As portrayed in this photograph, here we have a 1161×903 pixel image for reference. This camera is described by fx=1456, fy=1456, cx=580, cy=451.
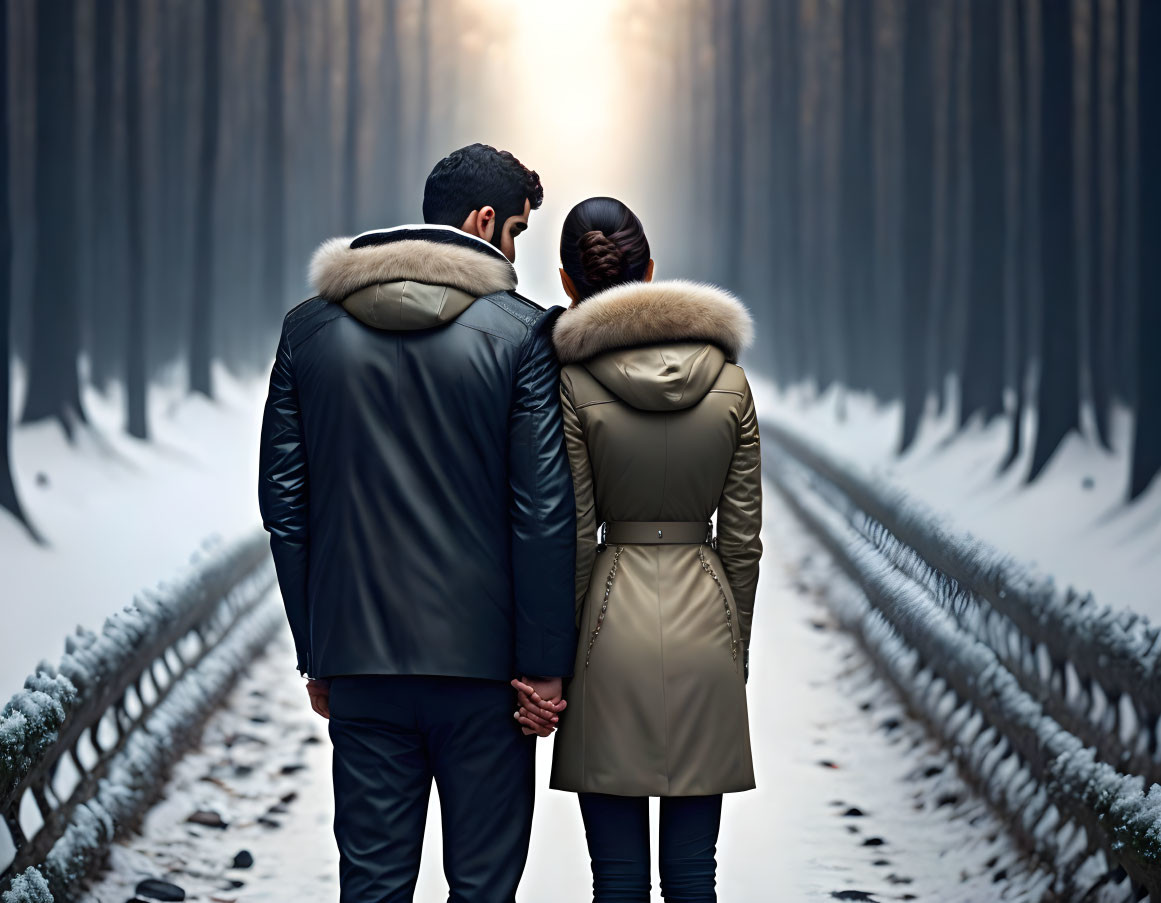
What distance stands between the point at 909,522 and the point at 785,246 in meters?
17.7

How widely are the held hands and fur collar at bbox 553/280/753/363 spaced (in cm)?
71

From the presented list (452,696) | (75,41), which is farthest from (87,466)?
(452,696)

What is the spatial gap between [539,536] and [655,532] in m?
0.30

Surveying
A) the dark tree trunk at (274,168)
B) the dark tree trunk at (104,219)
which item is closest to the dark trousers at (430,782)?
the dark tree trunk at (104,219)

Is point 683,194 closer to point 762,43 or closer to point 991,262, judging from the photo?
point 762,43

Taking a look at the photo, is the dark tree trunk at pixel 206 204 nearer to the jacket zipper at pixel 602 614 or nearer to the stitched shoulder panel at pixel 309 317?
the stitched shoulder panel at pixel 309 317

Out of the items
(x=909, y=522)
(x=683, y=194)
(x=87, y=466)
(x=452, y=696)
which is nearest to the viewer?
(x=452, y=696)

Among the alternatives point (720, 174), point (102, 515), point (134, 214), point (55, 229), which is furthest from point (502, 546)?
point (720, 174)

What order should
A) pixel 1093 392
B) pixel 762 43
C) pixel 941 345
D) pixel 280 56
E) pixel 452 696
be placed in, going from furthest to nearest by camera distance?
pixel 762 43 < pixel 280 56 < pixel 941 345 < pixel 1093 392 < pixel 452 696

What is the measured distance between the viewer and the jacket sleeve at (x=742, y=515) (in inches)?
128

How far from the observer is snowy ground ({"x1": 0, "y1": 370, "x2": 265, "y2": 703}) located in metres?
5.11

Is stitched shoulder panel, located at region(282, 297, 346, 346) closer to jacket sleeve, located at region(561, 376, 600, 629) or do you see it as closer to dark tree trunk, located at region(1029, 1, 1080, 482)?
jacket sleeve, located at region(561, 376, 600, 629)

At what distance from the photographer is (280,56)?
734 inches

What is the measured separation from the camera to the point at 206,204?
564 inches
